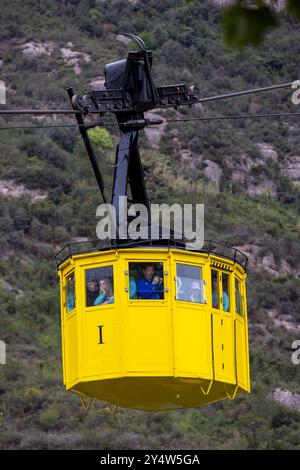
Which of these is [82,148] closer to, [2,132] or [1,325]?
[2,132]

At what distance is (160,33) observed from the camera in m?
74.6

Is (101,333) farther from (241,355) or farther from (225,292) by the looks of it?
(241,355)

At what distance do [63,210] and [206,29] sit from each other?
85.6 feet

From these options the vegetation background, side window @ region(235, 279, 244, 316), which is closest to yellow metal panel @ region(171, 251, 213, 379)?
side window @ region(235, 279, 244, 316)

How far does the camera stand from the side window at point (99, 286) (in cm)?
1562

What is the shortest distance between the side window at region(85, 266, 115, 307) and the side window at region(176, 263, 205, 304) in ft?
2.29

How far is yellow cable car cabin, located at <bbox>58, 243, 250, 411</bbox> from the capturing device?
1544 centimetres

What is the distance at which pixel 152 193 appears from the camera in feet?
181

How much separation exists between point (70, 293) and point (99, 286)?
0.53 m

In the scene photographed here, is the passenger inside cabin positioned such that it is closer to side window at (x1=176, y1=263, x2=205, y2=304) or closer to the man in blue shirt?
the man in blue shirt

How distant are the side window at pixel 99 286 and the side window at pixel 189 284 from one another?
27.5 inches

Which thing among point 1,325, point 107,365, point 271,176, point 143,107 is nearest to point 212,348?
point 107,365

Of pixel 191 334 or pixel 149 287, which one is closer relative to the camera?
pixel 149 287

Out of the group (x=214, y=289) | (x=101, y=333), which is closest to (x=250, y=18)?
(x=101, y=333)
